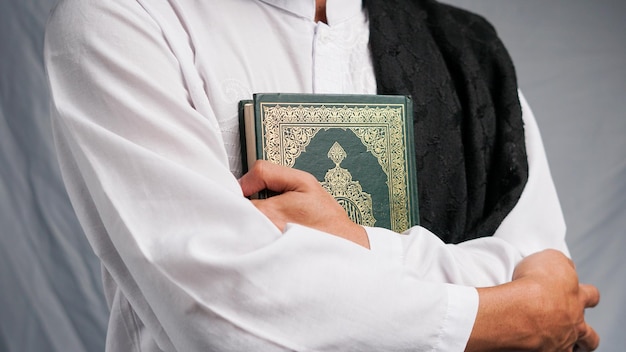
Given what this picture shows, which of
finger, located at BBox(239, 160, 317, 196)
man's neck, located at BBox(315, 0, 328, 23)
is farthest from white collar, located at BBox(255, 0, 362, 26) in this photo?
finger, located at BBox(239, 160, 317, 196)

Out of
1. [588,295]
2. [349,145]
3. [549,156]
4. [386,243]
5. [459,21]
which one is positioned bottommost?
[549,156]

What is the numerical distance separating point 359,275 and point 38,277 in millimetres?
1360

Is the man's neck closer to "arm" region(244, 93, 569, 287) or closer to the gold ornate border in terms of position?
the gold ornate border

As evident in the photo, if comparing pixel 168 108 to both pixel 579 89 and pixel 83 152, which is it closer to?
pixel 83 152

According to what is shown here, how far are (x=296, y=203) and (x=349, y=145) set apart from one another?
0.17 meters

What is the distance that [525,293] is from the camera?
4.29 feet

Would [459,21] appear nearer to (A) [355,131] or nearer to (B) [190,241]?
(A) [355,131]

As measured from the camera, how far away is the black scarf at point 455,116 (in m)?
1.58

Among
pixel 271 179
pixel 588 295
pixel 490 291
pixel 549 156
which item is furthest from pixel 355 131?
pixel 549 156

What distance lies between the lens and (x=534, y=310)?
130 cm

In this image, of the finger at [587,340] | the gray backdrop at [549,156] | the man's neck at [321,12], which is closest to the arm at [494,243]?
the finger at [587,340]

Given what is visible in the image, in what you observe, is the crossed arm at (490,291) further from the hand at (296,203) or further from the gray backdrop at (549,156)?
the gray backdrop at (549,156)

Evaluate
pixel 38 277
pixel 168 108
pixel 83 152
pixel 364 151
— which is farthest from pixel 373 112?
pixel 38 277

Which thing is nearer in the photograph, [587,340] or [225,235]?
[225,235]
